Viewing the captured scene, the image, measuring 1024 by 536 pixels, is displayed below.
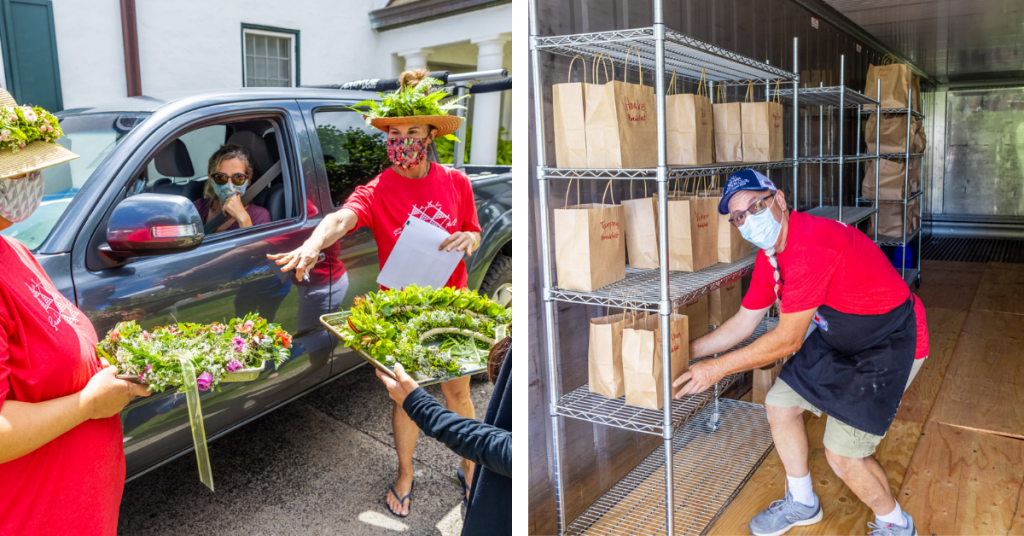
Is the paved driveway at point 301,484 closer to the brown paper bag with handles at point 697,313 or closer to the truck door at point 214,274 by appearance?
the truck door at point 214,274

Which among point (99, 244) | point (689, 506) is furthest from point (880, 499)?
point (99, 244)

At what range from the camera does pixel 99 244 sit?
2.42m

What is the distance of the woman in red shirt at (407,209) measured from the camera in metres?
2.94

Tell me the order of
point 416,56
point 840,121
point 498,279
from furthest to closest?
point 416,56, point 840,121, point 498,279

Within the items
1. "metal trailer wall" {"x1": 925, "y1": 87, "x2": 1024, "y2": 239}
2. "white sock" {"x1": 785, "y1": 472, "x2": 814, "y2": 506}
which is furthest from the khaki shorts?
"metal trailer wall" {"x1": 925, "y1": 87, "x2": 1024, "y2": 239}

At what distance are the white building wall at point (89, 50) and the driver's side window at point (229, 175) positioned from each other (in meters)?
2.31

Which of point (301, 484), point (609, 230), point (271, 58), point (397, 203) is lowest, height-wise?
point (301, 484)

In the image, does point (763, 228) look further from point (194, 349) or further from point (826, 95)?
point (826, 95)

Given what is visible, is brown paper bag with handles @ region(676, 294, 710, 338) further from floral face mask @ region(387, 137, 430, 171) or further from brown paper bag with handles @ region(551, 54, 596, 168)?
floral face mask @ region(387, 137, 430, 171)

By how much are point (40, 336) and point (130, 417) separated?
950 mm

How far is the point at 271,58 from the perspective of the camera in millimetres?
6617

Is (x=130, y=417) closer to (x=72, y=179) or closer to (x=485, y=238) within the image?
(x=72, y=179)

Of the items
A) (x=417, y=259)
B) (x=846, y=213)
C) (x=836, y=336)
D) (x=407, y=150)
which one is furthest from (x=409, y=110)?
(x=846, y=213)

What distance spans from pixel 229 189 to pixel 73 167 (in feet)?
2.10
